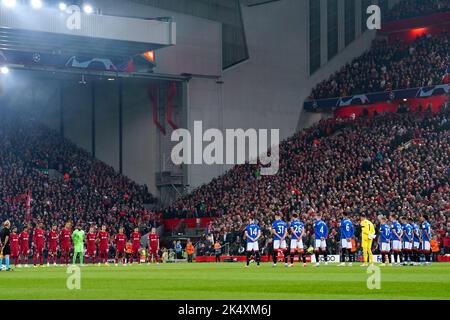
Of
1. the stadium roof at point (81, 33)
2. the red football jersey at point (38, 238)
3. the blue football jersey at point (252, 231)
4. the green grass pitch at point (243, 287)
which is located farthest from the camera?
the stadium roof at point (81, 33)

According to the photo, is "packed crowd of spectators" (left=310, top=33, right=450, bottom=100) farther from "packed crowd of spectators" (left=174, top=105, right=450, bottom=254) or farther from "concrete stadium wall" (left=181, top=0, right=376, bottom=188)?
"packed crowd of spectators" (left=174, top=105, right=450, bottom=254)

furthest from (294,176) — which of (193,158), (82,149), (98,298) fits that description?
(98,298)

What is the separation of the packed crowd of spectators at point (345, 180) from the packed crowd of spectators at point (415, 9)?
1102 centimetres

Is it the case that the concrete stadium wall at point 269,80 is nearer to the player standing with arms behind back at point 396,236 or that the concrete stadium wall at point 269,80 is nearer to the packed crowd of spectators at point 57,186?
the packed crowd of spectators at point 57,186

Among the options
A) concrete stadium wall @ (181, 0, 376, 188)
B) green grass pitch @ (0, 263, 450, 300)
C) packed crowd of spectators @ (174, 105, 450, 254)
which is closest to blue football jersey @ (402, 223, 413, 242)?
packed crowd of spectators @ (174, 105, 450, 254)

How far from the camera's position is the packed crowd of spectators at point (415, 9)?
7769cm

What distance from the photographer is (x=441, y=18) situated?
77062mm

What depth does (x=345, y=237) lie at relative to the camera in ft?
141

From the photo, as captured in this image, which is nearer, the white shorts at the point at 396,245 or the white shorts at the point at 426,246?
the white shorts at the point at 396,245

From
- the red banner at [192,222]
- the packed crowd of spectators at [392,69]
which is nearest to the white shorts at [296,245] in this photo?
the red banner at [192,222]

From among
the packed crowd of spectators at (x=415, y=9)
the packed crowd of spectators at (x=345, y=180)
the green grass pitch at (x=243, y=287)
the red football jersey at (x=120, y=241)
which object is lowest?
the green grass pitch at (x=243, y=287)

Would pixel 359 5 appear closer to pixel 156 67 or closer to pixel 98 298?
pixel 156 67

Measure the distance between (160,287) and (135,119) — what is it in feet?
159

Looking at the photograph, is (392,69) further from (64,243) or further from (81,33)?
(64,243)
